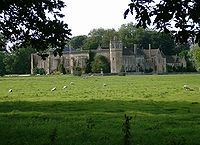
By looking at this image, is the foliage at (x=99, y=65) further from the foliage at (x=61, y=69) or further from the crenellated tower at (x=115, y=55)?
the foliage at (x=61, y=69)

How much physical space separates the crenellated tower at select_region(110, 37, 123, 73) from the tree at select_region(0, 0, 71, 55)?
125 m

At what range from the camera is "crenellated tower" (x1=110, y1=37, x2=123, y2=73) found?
142375 millimetres

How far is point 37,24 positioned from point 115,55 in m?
131

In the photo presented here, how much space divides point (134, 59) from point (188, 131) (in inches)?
5542

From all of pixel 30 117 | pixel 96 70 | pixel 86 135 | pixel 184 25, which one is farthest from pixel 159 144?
pixel 96 70

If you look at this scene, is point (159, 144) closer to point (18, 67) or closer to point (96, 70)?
point (96, 70)

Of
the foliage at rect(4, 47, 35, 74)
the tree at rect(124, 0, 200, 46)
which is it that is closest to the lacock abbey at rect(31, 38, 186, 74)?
the foliage at rect(4, 47, 35, 74)

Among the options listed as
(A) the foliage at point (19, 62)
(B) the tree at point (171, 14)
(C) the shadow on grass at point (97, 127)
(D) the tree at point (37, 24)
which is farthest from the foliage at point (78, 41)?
(B) the tree at point (171, 14)

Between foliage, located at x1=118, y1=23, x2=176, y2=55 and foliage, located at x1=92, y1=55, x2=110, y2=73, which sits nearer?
foliage, located at x1=92, y1=55, x2=110, y2=73

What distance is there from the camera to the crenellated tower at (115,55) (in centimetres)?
14238

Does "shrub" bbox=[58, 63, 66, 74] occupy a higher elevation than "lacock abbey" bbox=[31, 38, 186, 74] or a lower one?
lower

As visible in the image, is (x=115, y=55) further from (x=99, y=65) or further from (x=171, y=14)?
(x=171, y=14)

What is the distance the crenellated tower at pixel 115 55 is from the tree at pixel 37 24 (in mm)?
125262

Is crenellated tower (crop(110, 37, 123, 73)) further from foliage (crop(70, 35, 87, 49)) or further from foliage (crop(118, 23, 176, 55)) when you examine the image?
foliage (crop(70, 35, 87, 49))
